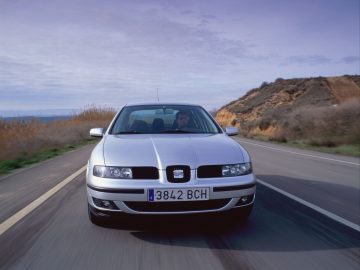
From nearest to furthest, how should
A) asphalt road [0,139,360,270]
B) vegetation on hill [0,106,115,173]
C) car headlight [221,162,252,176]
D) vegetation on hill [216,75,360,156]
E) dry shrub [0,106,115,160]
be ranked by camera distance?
asphalt road [0,139,360,270] → car headlight [221,162,252,176] → vegetation on hill [0,106,115,173] → dry shrub [0,106,115,160] → vegetation on hill [216,75,360,156]

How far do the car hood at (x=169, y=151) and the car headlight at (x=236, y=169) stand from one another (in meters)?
0.05

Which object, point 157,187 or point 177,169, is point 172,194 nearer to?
point 157,187

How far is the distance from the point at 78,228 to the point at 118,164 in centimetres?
113

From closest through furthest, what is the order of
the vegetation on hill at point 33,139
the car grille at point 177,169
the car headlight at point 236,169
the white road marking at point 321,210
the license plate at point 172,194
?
1. the license plate at point 172,194
2. the car grille at point 177,169
3. the car headlight at point 236,169
4. the white road marking at point 321,210
5. the vegetation on hill at point 33,139

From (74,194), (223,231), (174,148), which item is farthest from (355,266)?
(74,194)

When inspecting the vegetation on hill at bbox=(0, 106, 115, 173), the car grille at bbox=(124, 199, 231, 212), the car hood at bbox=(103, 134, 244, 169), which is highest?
the car hood at bbox=(103, 134, 244, 169)

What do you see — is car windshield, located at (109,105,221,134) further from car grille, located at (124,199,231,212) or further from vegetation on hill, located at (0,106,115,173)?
vegetation on hill, located at (0,106,115,173)

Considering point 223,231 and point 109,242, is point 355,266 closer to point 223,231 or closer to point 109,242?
point 223,231

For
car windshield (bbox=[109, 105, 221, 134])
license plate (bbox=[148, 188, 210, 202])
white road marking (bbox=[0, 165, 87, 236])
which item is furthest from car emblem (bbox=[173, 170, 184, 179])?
white road marking (bbox=[0, 165, 87, 236])

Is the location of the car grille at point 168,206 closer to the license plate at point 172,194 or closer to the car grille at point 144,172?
the license plate at point 172,194

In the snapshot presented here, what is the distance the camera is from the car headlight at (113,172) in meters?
4.65

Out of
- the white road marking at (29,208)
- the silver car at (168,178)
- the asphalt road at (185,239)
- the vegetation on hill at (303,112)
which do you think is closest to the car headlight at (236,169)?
the silver car at (168,178)

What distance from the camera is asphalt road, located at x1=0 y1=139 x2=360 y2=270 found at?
4066mm

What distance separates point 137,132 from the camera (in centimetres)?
621
